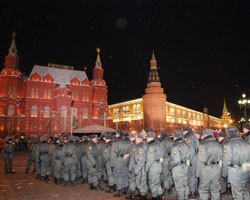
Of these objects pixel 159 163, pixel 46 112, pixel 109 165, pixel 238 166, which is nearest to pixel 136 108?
pixel 46 112

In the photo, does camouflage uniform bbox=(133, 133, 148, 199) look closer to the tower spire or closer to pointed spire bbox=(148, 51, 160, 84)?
the tower spire

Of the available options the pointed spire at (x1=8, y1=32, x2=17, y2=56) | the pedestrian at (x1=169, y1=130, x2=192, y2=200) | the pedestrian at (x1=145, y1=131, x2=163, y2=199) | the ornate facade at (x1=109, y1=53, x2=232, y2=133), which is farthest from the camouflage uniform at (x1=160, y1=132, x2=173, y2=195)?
the pointed spire at (x1=8, y1=32, x2=17, y2=56)

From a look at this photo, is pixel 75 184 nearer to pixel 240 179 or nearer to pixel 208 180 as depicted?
pixel 208 180

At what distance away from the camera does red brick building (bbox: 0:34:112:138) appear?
5194 cm

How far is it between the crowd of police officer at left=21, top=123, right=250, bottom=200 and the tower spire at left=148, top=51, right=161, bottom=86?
196 ft

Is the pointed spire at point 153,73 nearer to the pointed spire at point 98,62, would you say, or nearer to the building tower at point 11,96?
the pointed spire at point 98,62

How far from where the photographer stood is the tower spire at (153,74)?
72500mm

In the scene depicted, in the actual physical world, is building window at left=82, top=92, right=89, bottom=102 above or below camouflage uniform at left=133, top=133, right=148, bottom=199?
above

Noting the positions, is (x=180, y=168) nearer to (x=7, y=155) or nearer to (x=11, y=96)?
(x=7, y=155)

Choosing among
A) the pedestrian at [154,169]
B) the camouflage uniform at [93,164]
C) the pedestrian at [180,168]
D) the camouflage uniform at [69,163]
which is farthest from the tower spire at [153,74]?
the pedestrian at [180,168]

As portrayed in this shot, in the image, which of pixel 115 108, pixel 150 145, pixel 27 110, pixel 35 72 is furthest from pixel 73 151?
pixel 115 108

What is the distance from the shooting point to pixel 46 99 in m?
56.8

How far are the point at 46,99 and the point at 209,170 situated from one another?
175ft

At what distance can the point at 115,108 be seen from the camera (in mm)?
90188
